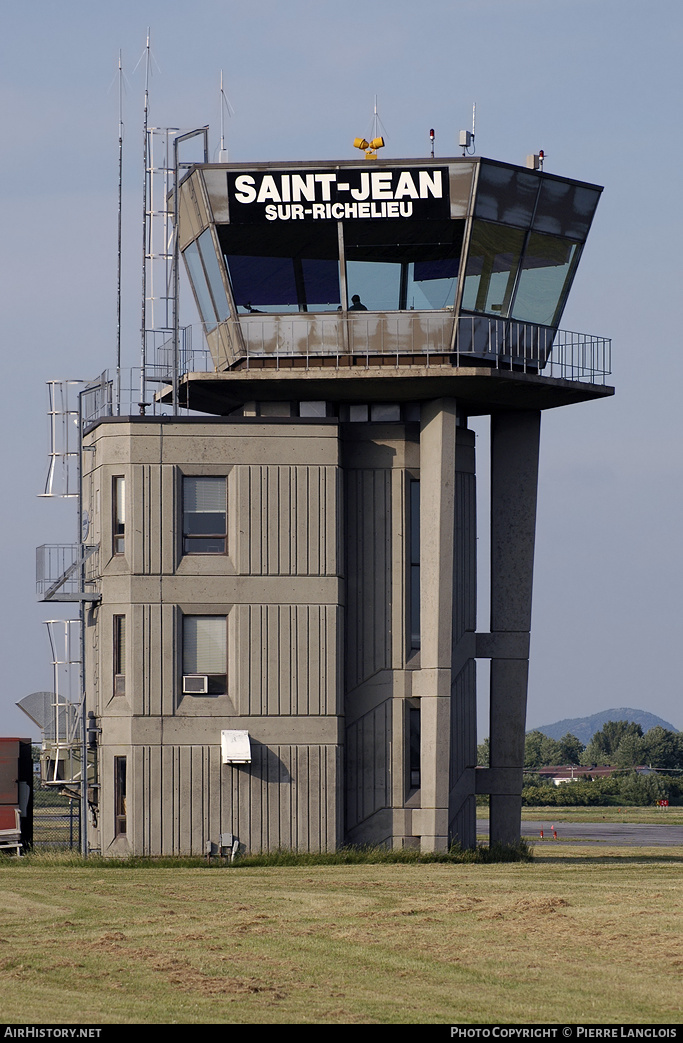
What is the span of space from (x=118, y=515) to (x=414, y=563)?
675cm

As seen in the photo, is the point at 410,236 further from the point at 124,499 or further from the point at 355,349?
the point at 124,499

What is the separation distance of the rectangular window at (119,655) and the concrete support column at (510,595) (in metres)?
9.16

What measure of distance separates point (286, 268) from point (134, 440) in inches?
202

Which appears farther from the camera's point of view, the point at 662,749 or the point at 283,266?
the point at 662,749

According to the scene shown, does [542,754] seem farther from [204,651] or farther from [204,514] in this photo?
[204,514]

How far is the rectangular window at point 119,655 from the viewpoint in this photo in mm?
32000

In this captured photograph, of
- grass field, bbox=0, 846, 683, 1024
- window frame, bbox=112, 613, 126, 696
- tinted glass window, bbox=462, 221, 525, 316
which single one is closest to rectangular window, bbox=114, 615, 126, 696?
window frame, bbox=112, 613, 126, 696

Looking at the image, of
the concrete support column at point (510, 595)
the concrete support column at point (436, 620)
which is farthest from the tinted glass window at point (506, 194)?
the concrete support column at point (510, 595)

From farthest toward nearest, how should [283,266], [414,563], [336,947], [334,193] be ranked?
[414,563], [283,266], [334,193], [336,947]

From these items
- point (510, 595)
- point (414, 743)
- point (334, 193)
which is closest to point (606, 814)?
point (510, 595)

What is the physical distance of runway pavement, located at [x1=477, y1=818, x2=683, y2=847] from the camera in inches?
2016

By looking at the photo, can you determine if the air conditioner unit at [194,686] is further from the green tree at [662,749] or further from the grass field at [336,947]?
the green tree at [662,749]

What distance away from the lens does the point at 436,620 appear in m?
32.9

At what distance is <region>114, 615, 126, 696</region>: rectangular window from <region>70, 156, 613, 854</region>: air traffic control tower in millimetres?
92
